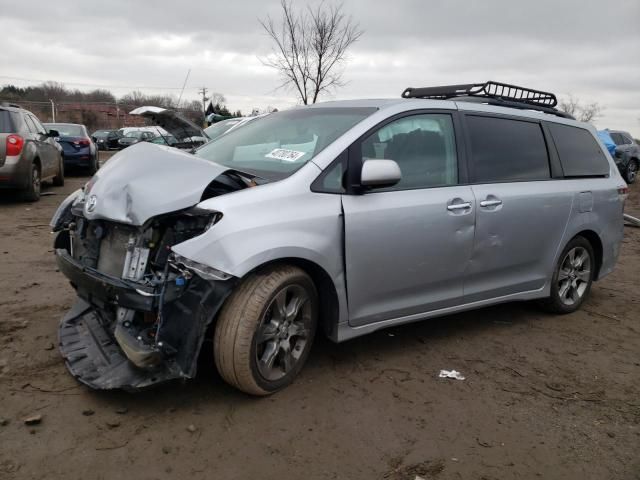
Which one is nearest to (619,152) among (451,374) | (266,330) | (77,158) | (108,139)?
(77,158)

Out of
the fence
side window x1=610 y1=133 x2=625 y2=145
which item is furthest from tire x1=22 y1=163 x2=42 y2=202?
the fence

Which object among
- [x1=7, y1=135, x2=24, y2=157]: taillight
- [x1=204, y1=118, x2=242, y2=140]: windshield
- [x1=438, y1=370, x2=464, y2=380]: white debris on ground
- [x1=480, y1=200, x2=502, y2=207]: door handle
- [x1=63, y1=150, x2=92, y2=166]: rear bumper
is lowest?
[x1=438, y1=370, x2=464, y2=380]: white debris on ground

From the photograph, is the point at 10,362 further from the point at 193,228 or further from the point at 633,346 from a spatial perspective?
the point at 633,346

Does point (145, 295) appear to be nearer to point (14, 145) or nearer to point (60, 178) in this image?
point (14, 145)

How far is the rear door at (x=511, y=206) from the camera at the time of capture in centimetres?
385

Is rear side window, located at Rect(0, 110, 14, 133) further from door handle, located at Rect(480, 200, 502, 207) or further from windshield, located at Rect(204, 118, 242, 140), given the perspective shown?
door handle, located at Rect(480, 200, 502, 207)

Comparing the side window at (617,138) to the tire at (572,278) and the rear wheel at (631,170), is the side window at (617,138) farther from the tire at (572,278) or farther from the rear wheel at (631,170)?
the tire at (572,278)

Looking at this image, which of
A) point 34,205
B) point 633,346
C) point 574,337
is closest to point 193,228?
point 574,337

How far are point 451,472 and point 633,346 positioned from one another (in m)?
2.56

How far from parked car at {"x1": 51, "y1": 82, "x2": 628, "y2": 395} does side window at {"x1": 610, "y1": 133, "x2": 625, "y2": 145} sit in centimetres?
1671

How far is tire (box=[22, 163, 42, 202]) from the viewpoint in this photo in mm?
9305

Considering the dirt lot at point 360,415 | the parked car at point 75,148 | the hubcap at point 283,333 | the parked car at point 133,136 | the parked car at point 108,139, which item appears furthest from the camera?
the parked car at point 108,139

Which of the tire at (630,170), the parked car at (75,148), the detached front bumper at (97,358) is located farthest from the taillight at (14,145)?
the tire at (630,170)

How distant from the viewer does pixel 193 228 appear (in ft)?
9.16
